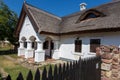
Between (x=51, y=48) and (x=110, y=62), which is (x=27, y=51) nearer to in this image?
(x=51, y=48)

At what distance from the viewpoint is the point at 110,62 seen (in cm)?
428

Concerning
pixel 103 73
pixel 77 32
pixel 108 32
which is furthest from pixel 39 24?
pixel 103 73

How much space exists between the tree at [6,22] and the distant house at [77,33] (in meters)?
3.84

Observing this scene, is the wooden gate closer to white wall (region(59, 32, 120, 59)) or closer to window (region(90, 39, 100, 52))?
white wall (region(59, 32, 120, 59))

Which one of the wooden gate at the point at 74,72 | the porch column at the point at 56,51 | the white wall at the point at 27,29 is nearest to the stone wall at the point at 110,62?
the wooden gate at the point at 74,72

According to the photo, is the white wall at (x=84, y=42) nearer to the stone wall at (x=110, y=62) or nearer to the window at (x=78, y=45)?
the window at (x=78, y=45)

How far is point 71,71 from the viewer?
3174 millimetres

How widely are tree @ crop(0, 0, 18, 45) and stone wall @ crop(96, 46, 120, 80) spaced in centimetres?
1883

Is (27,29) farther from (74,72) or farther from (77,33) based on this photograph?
(74,72)

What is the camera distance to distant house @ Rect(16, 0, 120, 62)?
10.4m

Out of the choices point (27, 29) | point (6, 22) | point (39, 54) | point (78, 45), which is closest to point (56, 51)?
point (39, 54)

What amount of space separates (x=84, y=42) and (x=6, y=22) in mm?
14991

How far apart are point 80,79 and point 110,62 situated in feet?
4.75

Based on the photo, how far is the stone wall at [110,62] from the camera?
419 cm
